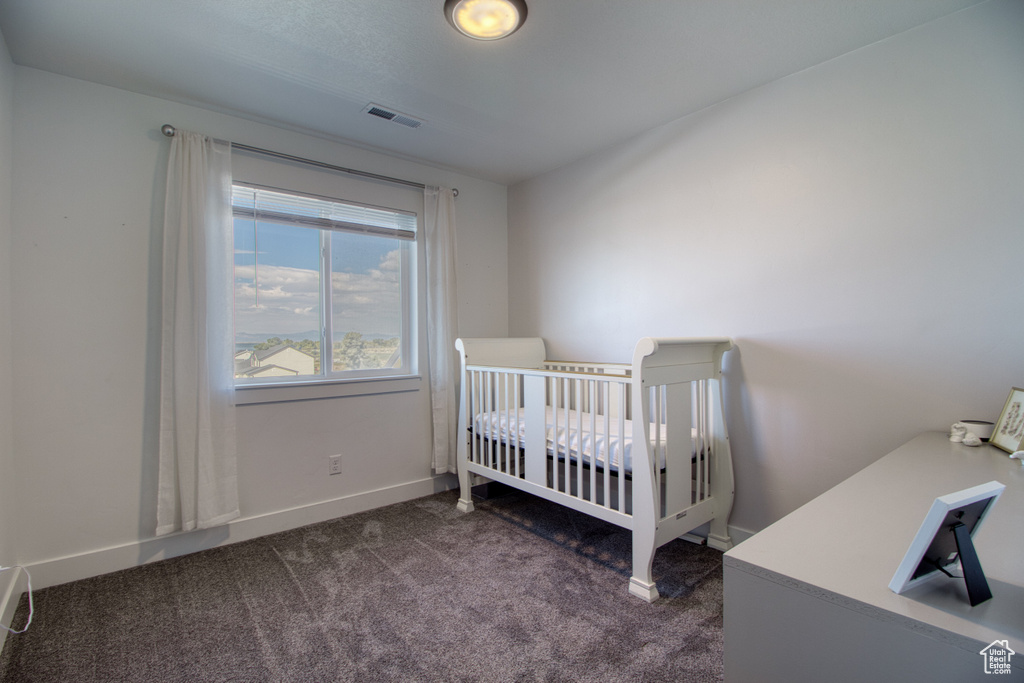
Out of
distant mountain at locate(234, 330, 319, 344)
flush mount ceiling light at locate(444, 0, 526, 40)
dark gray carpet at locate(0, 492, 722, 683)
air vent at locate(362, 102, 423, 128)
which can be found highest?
air vent at locate(362, 102, 423, 128)

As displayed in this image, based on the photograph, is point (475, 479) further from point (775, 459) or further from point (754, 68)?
point (754, 68)

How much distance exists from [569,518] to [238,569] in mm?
1642

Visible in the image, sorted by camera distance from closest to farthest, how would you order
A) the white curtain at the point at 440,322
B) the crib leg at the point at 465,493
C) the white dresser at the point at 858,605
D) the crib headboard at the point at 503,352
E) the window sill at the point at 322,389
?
the white dresser at the point at 858,605, the window sill at the point at 322,389, the crib leg at the point at 465,493, the crib headboard at the point at 503,352, the white curtain at the point at 440,322

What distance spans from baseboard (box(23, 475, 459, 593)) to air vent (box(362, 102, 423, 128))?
2118 millimetres

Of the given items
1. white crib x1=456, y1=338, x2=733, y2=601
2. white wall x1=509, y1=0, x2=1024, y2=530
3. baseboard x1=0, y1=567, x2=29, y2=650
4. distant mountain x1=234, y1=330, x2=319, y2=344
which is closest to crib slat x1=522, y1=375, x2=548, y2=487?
white crib x1=456, y1=338, x2=733, y2=601

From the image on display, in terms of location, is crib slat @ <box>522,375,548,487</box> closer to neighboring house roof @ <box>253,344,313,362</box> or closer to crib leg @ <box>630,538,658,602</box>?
crib leg @ <box>630,538,658,602</box>

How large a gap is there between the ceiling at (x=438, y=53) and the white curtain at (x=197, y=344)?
0.39m

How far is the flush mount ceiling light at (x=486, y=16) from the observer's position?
1.51 meters

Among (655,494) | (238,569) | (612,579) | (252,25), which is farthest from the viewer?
(238,569)

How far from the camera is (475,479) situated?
282cm

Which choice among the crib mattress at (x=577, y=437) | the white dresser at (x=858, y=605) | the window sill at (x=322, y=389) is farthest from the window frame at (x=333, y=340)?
the white dresser at (x=858, y=605)

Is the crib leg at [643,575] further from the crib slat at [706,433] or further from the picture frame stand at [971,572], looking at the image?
the picture frame stand at [971,572]

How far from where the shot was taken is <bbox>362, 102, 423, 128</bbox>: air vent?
2.25m

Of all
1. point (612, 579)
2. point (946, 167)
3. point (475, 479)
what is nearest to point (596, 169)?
point (946, 167)
